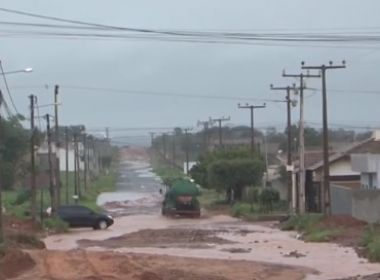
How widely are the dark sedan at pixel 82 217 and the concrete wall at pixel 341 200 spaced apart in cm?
1450

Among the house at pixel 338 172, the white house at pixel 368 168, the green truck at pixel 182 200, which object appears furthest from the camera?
the green truck at pixel 182 200

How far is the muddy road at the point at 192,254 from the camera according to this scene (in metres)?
31.9

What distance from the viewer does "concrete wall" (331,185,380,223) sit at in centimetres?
5747

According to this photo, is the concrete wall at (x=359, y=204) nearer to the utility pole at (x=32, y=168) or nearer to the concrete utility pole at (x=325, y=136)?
the concrete utility pole at (x=325, y=136)

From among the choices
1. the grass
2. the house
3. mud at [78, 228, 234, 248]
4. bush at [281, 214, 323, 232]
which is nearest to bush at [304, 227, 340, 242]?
bush at [281, 214, 323, 232]

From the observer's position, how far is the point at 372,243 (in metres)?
41.2

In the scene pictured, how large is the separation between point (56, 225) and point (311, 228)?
1619 cm

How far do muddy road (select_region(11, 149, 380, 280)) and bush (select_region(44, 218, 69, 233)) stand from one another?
0.78 m

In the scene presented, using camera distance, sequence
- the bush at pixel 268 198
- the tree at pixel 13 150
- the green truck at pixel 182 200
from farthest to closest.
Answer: the tree at pixel 13 150 < the bush at pixel 268 198 < the green truck at pixel 182 200

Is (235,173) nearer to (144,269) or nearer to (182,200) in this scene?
(182,200)

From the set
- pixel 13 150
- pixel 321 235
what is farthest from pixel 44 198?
pixel 321 235

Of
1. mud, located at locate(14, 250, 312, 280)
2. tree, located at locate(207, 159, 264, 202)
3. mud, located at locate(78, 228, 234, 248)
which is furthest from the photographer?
tree, located at locate(207, 159, 264, 202)

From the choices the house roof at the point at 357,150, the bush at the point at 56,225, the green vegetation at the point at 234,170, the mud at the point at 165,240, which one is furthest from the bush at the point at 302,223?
the green vegetation at the point at 234,170

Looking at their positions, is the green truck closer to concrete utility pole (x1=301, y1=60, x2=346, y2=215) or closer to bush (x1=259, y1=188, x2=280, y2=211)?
bush (x1=259, y1=188, x2=280, y2=211)
